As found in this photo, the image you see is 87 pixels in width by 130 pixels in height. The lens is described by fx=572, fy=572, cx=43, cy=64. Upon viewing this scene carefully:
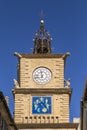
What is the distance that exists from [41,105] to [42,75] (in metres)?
3.80

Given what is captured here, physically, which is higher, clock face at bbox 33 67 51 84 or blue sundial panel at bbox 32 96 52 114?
clock face at bbox 33 67 51 84

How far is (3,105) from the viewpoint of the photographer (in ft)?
153

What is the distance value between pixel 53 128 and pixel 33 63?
8896 mm


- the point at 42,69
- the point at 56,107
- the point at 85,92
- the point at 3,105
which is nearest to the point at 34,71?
the point at 42,69

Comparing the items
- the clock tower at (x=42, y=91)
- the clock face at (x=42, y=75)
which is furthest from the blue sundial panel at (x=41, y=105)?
the clock face at (x=42, y=75)

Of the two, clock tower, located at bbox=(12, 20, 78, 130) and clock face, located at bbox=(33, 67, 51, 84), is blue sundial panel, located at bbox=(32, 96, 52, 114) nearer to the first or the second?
clock tower, located at bbox=(12, 20, 78, 130)

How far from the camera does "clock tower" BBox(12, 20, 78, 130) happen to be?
6962 cm

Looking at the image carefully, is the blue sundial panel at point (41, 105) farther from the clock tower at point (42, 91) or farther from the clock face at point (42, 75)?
the clock face at point (42, 75)

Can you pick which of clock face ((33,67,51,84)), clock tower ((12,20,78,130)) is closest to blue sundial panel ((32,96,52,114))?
clock tower ((12,20,78,130))

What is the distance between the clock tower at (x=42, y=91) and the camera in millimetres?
69625

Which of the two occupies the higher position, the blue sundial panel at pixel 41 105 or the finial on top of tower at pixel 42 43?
the finial on top of tower at pixel 42 43

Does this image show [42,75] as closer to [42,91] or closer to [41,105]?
[42,91]

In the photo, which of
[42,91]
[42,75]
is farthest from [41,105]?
[42,75]

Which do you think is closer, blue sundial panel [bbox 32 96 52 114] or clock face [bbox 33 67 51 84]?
blue sundial panel [bbox 32 96 52 114]
